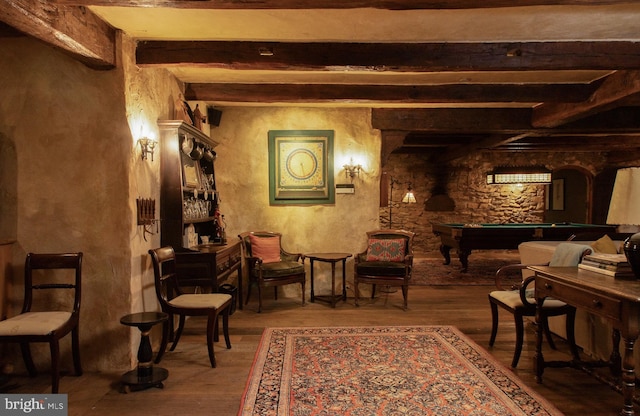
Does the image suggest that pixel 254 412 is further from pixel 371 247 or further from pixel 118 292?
pixel 371 247

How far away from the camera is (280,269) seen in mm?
5266

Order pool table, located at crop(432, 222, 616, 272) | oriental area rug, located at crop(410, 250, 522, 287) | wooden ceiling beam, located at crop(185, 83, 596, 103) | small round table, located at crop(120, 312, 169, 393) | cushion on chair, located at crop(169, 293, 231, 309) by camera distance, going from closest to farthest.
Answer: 1. small round table, located at crop(120, 312, 169, 393)
2. cushion on chair, located at crop(169, 293, 231, 309)
3. wooden ceiling beam, located at crop(185, 83, 596, 103)
4. oriental area rug, located at crop(410, 250, 522, 287)
5. pool table, located at crop(432, 222, 616, 272)

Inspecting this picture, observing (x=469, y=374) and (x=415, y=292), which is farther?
(x=415, y=292)

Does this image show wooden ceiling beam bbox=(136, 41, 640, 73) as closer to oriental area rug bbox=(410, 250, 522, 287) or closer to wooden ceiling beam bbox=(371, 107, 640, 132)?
wooden ceiling beam bbox=(371, 107, 640, 132)

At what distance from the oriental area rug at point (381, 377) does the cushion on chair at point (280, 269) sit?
104 cm

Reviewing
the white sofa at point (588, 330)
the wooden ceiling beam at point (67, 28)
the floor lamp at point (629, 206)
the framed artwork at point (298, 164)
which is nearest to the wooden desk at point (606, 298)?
the floor lamp at point (629, 206)

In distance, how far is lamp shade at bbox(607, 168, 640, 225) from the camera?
8.05 feet

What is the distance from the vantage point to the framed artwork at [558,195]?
11984 millimetres

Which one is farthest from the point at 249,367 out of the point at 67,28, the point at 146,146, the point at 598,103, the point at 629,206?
the point at 598,103

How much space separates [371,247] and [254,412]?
348cm

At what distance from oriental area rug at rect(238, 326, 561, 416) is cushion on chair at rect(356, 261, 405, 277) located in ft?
3.76

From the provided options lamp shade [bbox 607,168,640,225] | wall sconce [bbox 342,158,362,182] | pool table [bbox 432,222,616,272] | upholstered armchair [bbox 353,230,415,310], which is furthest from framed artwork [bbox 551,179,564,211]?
lamp shade [bbox 607,168,640,225]

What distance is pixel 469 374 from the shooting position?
3.21 meters

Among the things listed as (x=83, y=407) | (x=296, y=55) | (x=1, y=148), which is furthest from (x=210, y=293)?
(x=296, y=55)
